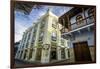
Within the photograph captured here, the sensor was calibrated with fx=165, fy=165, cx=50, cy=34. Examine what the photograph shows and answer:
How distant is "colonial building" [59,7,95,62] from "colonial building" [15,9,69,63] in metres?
0.08

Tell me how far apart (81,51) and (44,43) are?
470 millimetres

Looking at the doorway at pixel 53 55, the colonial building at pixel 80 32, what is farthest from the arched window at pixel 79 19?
the doorway at pixel 53 55

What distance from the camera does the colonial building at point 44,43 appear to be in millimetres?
1825

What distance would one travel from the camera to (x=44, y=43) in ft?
6.15

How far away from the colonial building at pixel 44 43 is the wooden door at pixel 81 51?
0.41ft

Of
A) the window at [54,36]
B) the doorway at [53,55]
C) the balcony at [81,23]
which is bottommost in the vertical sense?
the doorway at [53,55]

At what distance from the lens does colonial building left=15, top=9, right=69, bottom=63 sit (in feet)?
5.99

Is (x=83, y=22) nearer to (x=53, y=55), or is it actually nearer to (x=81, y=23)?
(x=81, y=23)

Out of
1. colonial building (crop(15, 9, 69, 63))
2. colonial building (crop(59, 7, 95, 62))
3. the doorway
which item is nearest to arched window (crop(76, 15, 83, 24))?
colonial building (crop(59, 7, 95, 62))

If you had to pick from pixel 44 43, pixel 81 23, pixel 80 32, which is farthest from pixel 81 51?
pixel 44 43

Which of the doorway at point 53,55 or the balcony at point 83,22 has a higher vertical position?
the balcony at point 83,22

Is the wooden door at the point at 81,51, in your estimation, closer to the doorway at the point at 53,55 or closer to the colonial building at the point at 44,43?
the colonial building at the point at 44,43
